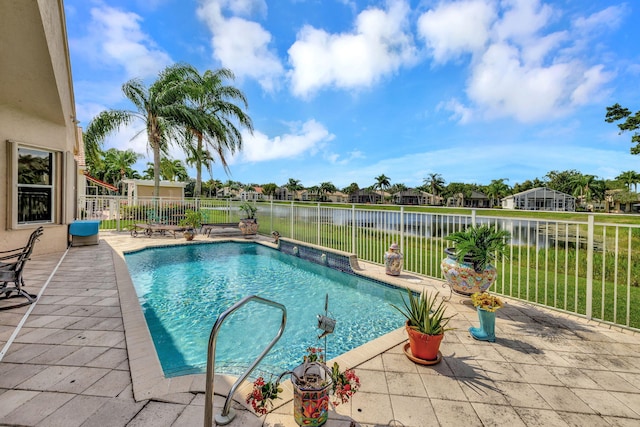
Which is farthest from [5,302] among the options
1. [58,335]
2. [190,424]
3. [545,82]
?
[545,82]

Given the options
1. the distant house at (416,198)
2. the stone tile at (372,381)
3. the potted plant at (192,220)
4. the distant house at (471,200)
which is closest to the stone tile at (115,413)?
the stone tile at (372,381)

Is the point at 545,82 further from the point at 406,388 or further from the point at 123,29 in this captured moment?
the point at 123,29

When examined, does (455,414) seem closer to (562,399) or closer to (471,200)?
(562,399)

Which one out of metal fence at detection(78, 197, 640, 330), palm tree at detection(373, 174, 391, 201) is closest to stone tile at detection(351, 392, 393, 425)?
metal fence at detection(78, 197, 640, 330)

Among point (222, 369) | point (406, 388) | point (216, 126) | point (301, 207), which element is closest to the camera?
point (406, 388)

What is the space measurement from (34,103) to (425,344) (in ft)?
28.2

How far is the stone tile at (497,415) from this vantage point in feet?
6.20

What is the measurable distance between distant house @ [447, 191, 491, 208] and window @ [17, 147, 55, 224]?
78844 mm

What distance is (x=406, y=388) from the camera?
2.25 meters

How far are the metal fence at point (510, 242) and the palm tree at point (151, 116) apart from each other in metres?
2.51

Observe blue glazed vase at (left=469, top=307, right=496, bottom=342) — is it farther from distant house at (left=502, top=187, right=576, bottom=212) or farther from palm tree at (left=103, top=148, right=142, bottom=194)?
distant house at (left=502, top=187, right=576, bottom=212)

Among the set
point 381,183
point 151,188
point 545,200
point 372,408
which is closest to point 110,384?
point 372,408

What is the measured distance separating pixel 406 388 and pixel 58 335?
11.7 ft

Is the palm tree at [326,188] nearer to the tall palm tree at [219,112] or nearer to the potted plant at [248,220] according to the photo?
the tall palm tree at [219,112]
